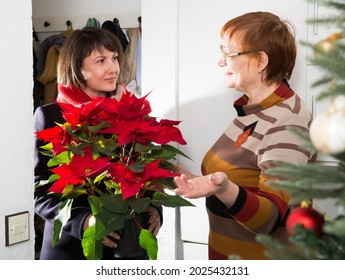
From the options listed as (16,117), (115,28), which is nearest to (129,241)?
(16,117)

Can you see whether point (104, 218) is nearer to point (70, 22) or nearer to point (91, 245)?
point (91, 245)

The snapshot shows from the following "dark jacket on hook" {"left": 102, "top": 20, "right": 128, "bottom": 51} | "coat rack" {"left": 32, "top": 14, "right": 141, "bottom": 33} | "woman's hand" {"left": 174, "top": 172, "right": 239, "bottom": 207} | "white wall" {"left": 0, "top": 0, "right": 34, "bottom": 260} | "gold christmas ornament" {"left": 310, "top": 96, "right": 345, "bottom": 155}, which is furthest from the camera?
"coat rack" {"left": 32, "top": 14, "right": 141, "bottom": 33}

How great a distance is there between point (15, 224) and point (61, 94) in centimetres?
40

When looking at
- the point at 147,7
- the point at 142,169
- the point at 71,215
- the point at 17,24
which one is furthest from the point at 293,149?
the point at 147,7

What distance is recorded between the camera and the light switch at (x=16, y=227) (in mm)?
1390

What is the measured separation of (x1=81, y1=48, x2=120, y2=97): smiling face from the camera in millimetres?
1668

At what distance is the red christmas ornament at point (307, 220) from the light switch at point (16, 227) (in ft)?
3.20

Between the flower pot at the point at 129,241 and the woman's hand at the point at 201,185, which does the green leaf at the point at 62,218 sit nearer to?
the flower pot at the point at 129,241

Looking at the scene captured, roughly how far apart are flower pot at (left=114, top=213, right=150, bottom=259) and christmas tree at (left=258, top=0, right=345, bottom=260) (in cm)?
61

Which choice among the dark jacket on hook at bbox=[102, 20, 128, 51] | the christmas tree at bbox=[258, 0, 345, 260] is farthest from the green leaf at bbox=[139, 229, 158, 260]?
the dark jacket on hook at bbox=[102, 20, 128, 51]

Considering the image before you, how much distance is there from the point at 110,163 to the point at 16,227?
45 centimetres

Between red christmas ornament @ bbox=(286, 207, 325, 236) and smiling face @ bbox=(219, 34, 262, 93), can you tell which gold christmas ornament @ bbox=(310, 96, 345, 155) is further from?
smiling face @ bbox=(219, 34, 262, 93)

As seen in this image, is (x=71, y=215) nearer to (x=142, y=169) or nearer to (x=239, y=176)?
(x=142, y=169)
